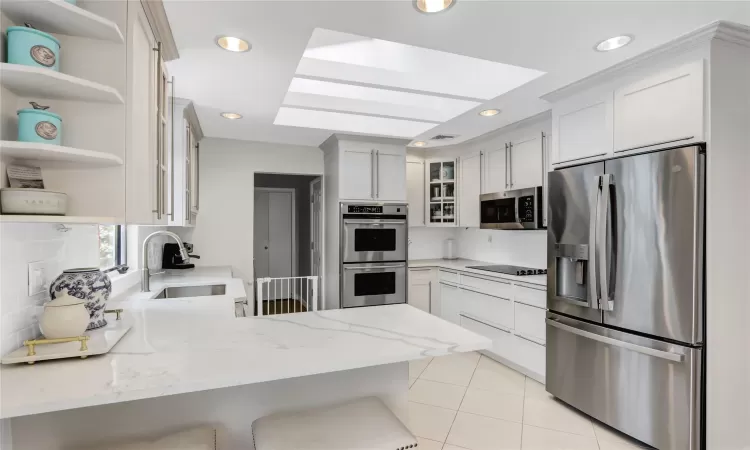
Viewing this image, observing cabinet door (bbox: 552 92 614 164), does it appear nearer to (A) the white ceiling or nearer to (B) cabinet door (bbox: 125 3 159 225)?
(A) the white ceiling

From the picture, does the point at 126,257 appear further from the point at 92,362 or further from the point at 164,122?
the point at 92,362

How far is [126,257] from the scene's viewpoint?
2930 mm

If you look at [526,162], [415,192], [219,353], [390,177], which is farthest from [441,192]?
[219,353]

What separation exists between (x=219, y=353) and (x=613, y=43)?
2362 mm

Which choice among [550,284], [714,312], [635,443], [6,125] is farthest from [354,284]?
[6,125]

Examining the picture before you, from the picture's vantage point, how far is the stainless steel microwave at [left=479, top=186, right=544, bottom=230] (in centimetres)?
336

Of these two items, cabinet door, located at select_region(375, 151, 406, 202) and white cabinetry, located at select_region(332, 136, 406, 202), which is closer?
white cabinetry, located at select_region(332, 136, 406, 202)

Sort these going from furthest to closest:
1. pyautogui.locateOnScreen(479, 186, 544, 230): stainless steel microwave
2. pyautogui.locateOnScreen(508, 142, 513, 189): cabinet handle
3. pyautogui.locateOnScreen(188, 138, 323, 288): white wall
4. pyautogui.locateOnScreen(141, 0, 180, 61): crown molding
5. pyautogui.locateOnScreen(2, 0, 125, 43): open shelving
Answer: pyautogui.locateOnScreen(188, 138, 323, 288): white wall
pyautogui.locateOnScreen(508, 142, 513, 189): cabinet handle
pyautogui.locateOnScreen(479, 186, 544, 230): stainless steel microwave
pyautogui.locateOnScreen(141, 0, 180, 61): crown molding
pyautogui.locateOnScreen(2, 0, 125, 43): open shelving

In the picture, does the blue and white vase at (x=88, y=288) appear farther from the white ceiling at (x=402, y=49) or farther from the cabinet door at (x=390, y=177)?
the cabinet door at (x=390, y=177)

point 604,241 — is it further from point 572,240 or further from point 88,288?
point 88,288

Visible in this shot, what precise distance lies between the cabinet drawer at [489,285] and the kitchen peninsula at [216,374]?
1950mm

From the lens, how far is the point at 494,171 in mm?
4020

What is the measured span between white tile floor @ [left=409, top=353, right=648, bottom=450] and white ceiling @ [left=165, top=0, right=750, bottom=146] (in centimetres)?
230

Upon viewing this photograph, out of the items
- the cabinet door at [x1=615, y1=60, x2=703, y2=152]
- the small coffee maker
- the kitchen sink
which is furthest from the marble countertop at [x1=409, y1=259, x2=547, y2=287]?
the small coffee maker
